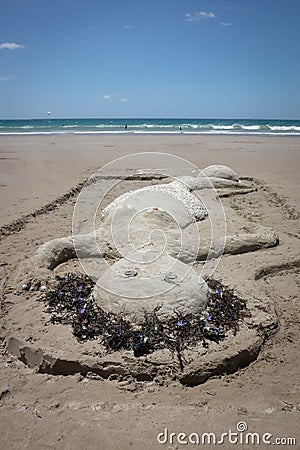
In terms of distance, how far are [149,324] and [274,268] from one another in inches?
94.8

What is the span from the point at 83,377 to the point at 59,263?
7.44ft

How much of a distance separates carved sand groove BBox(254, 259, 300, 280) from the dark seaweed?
0.95m

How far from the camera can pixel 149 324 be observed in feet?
11.4

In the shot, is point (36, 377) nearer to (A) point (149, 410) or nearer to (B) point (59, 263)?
(A) point (149, 410)

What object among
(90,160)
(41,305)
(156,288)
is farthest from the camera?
(90,160)

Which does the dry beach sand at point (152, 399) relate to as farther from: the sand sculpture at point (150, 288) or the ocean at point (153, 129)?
the ocean at point (153, 129)

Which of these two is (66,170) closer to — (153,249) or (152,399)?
(153,249)

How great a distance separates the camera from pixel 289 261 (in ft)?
17.6

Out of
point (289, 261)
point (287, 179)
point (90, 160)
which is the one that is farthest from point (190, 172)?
point (289, 261)

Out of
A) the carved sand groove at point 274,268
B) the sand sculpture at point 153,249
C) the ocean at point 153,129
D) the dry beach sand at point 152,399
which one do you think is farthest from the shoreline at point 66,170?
the ocean at point 153,129

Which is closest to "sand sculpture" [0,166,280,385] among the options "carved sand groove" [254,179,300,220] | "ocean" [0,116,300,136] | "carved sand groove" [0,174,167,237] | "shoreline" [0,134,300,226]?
"carved sand groove" [0,174,167,237]

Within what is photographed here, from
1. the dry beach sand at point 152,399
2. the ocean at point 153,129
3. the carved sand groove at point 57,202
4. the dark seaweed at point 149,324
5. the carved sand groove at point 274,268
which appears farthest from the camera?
the ocean at point 153,129

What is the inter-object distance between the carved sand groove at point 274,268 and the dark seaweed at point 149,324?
37.6 inches

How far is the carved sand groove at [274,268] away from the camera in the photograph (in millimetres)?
5018
